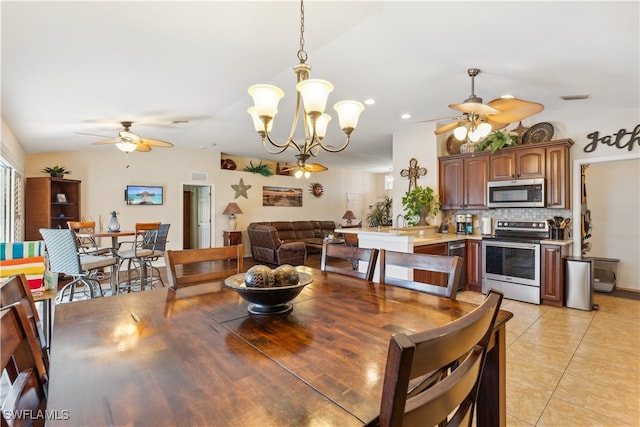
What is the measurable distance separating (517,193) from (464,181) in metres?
0.80

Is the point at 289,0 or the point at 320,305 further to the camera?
the point at 289,0

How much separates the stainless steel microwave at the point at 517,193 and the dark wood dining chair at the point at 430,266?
3.44 meters

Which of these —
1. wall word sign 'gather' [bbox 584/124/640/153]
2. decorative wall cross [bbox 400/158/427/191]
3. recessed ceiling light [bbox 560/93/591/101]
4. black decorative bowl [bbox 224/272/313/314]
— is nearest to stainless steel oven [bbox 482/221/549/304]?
wall word sign 'gather' [bbox 584/124/640/153]

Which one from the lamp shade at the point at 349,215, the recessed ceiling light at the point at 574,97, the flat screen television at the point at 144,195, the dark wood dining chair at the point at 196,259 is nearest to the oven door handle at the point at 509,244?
the recessed ceiling light at the point at 574,97

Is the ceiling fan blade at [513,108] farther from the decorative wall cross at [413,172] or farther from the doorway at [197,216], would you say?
the doorway at [197,216]

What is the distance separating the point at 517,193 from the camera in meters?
4.52

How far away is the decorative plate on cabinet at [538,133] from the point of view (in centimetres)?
453

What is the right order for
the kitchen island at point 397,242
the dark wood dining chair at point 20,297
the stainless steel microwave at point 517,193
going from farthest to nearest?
1. the stainless steel microwave at point 517,193
2. the kitchen island at point 397,242
3. the dark wood dining chair at point 20,297

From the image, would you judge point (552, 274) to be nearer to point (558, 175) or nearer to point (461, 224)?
point (558, 175)

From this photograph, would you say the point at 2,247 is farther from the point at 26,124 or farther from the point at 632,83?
the point at 632,83

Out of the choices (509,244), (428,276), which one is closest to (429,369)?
(428,276)

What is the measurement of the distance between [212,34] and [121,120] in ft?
8.17

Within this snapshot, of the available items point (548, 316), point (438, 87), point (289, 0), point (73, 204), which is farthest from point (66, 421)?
point (73, 204)

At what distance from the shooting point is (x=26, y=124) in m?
3.75
